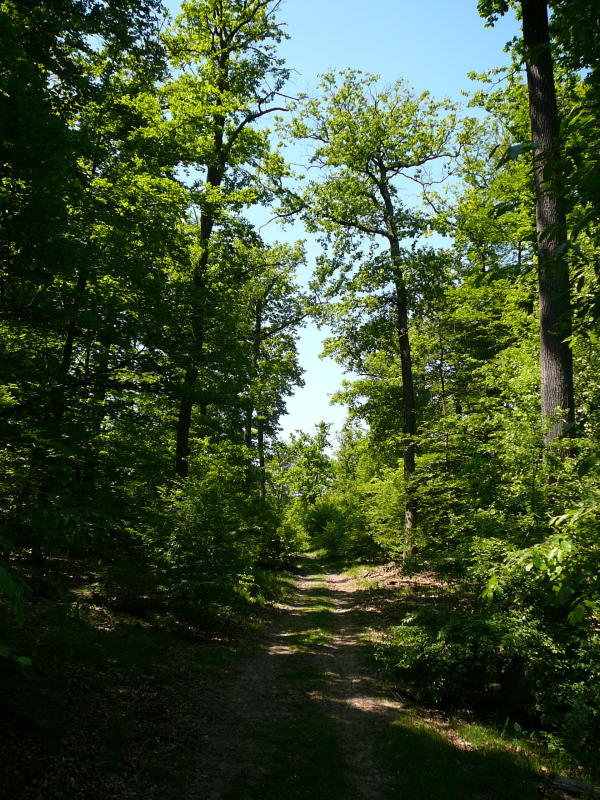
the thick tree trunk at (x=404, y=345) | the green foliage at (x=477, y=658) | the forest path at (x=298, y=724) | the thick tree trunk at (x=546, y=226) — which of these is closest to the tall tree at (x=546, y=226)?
the thick tree trunk at (x=546, y=226)

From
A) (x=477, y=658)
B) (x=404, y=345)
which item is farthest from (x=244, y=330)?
(x=477, y=658)

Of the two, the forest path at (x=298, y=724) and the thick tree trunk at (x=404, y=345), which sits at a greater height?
the thick tree trunk at (x=404, y=345)

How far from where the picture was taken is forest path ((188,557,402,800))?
18.1ft

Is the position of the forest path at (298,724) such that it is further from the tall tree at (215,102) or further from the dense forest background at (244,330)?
the tall tree at (215,102)

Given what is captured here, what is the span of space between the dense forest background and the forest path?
106cm

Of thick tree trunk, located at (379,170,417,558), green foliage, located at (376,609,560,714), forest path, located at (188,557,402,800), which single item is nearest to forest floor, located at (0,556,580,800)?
forest path, located at (188,557,402,800)

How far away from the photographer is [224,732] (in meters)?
6.73

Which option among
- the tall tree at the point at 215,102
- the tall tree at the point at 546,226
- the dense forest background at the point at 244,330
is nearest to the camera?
the dense forest background at the point at 244,330

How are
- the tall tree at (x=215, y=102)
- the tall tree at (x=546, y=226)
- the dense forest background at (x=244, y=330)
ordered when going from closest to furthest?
1. the dense forest background at (x=244, y=330)
2. the tall tree at (x=546, y=226)
3. the tall tree at (x=215, y=102)

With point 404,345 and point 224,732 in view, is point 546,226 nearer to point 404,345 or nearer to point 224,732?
point 224,732

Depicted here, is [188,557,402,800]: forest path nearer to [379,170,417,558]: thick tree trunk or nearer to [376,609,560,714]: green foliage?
[376,609,560,714]: green foliage

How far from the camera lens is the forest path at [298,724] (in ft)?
18.1

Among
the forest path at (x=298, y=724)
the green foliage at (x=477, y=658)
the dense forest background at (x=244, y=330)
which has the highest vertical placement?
the dense forest background at (x=244, y=330)

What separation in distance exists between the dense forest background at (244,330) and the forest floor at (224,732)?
66cm
